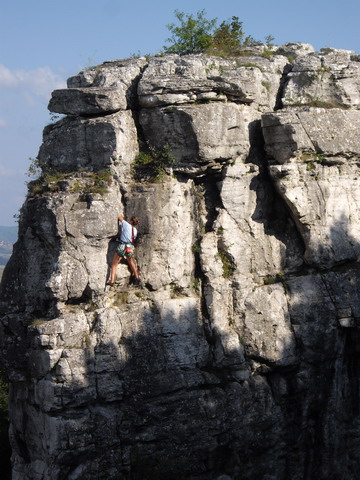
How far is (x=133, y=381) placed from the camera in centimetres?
1450

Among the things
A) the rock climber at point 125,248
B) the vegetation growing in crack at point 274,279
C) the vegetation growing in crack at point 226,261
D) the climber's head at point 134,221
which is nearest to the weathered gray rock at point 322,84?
the vegetation growing in crack at point 226,261

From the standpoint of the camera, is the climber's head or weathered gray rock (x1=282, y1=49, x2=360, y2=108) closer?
the climber's head

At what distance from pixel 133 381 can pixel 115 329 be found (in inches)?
55.2

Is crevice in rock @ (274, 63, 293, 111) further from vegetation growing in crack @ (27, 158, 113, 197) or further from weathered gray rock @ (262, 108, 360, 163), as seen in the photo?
vegetation growing in crack @ (27, 158, 113, 197)

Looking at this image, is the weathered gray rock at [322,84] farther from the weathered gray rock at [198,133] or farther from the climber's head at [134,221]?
the climber's head at [134,221]

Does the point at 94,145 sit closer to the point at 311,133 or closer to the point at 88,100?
the point at 88,100

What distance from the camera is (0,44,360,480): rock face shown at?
1442 centimetres

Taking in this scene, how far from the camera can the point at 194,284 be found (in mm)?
15867

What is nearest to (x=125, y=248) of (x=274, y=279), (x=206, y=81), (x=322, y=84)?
(x=274, y=279)

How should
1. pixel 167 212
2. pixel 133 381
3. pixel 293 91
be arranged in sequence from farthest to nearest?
pixel 293 91
pixel 167 212
pixel 133 381

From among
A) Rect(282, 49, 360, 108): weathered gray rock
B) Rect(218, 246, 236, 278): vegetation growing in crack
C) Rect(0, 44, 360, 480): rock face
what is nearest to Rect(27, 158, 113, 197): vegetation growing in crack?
Rect(0, 44, 360, 480): rock face

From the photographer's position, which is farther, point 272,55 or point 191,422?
point 272,55

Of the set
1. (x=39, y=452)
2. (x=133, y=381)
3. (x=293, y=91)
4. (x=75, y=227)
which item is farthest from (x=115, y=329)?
(x=293, y=91)

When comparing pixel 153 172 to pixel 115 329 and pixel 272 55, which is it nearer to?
pixel 115 329
